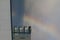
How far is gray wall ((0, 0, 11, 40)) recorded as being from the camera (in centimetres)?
84

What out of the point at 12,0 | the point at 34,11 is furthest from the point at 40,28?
the point at 12,0

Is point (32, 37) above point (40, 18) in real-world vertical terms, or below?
below

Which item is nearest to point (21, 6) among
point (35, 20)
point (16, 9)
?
point (16, 9)

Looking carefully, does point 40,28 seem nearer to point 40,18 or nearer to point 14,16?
point 40,18

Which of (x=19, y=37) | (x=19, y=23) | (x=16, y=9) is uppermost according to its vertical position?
(x=16, y=9)

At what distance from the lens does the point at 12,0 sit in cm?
86

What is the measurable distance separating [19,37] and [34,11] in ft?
0.78

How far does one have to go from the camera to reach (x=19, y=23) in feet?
2.87

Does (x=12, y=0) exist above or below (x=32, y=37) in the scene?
above

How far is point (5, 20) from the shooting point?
85cm

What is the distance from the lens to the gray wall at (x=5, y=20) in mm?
841

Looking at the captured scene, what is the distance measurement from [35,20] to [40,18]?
1.7 inches

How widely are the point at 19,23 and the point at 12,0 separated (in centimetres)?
19

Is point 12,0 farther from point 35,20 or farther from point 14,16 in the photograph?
point 35,20
